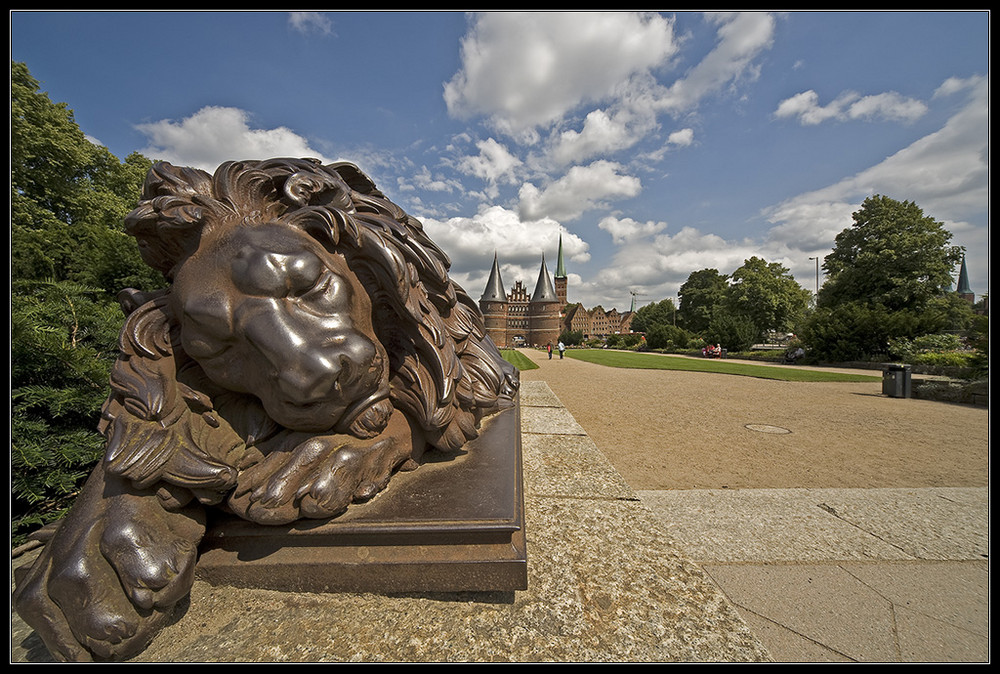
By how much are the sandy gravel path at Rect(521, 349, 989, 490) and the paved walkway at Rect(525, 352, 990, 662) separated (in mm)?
926

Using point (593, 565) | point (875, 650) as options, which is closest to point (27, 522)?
point (593, 565)

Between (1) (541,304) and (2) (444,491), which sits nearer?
(2) (444,491)

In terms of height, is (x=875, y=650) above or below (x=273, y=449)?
below

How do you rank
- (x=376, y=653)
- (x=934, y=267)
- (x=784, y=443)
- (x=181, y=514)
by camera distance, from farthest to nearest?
1. (x=934, y=267)
2. (x=784, y=443)
3. (x=181, y=514)
4. (x=376, y=653)

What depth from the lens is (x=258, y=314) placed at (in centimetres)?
103

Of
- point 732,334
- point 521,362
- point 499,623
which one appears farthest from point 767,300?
point 499,623

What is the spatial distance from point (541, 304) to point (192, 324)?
6329 centimetres

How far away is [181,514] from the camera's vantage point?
107 cm

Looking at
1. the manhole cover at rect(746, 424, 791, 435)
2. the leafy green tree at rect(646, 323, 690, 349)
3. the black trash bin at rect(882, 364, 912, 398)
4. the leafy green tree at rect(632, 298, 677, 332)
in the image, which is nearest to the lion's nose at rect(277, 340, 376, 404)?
the manhole cover at rect(746, 424, 791, 435)

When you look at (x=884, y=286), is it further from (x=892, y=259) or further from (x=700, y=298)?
(x=700, y=298)

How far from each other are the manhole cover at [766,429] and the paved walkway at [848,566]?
2.88 metres

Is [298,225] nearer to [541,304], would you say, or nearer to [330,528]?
[330,528]

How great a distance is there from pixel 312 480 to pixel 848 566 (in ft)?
8.52

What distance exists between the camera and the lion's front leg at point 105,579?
0.89 m
